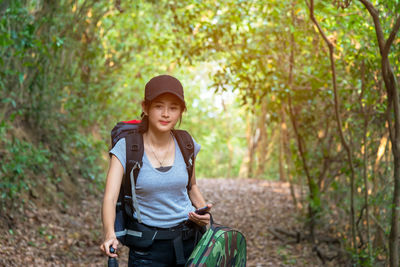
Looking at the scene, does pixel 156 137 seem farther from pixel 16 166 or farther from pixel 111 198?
pixel 16 166

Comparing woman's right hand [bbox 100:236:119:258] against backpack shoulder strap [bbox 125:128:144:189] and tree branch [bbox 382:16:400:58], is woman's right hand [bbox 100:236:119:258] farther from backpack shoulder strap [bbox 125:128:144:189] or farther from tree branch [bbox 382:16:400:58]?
tree branch [bbox 382:16:400:58]

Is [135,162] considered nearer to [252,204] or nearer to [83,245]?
[83,245]

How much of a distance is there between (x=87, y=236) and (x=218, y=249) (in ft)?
16.8

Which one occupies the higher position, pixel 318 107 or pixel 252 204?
pixel 318 107

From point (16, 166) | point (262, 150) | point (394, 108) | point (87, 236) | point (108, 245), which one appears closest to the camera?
point (108, 245)

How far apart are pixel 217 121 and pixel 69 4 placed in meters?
17.7

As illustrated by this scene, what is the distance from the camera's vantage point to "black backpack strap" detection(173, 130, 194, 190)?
259cm

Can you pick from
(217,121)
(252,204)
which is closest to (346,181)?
(252,204)

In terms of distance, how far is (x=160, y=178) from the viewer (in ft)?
7.98

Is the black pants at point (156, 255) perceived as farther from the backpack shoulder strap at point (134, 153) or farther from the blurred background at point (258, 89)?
the blurred background at point (258, 89)

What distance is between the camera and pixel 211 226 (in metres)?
2.46

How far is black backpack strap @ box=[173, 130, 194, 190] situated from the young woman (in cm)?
3

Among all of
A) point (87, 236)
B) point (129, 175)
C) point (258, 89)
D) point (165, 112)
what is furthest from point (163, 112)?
point (258, 89)

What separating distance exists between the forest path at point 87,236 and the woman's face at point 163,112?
8.40ft
